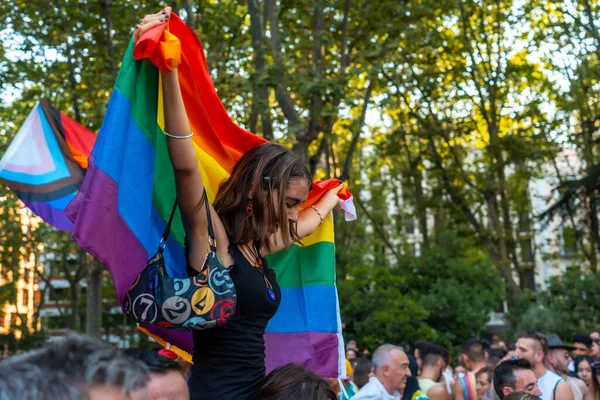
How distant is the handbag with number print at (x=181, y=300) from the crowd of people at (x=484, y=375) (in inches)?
102

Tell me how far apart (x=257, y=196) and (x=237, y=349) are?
64cm

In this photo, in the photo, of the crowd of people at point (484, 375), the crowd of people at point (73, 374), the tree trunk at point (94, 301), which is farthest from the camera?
the tree trunk at point (94, 301)

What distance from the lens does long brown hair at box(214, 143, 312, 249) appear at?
10.7ft

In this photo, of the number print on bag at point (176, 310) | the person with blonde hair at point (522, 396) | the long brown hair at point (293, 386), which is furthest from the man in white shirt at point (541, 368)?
the number print on bag at point (176, 310)

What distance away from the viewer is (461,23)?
22.6m

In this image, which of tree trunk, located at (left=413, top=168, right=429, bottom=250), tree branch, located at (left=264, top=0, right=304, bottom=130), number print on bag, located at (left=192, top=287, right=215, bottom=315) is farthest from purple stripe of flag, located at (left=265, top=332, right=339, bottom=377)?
tree trunk, located at (left=413, top=168, right=429, bottom=250)

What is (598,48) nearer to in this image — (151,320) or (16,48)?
(16,48)

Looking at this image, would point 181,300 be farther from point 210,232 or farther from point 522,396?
point 522,396

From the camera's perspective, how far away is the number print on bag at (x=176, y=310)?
111 inches

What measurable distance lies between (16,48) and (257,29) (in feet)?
15.4

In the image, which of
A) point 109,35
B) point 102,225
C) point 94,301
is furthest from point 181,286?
point 94,301

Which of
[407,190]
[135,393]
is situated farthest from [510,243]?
[135,393]

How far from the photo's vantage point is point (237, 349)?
309cm

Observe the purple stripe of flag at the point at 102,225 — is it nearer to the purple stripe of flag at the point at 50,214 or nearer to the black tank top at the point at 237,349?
the black tank top at the point at 237,349
